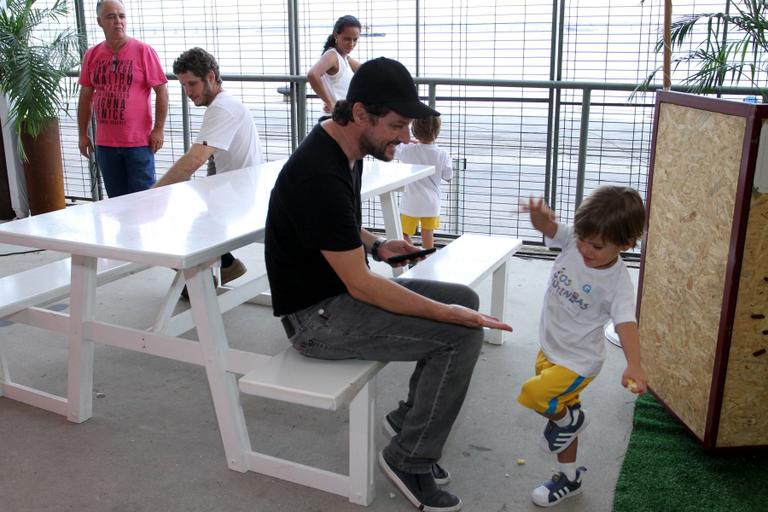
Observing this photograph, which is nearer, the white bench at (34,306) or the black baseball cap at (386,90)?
the black baseball cap at (386,90)

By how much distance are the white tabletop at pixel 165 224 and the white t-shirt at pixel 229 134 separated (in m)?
0.25

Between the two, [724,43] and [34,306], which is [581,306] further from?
[34,306]

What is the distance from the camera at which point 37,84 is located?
555cm

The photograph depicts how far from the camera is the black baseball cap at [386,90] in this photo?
2.22 meters

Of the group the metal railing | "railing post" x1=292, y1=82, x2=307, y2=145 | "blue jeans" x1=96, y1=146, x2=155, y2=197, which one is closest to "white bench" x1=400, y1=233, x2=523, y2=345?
the metal railing

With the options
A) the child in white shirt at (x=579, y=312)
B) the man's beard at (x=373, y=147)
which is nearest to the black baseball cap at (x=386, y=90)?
the man's beard at (x=373, y=147)

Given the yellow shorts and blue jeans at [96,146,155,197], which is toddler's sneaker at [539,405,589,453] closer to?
the yellow shorts

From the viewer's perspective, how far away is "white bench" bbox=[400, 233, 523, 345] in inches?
124

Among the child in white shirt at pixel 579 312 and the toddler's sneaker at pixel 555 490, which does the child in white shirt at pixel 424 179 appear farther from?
the toddler's sneaker at pixel 555 490

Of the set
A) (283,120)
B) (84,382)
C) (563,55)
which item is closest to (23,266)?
(283,120)

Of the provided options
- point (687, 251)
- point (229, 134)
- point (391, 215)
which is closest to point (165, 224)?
point (229, 134)

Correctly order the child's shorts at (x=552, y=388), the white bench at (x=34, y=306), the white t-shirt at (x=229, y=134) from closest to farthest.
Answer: the child's shorts at (x=552, y=388) < the white bench at (x=34, y=306) < the white t-shirt at (x=229, y=134)

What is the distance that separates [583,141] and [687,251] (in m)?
2.19

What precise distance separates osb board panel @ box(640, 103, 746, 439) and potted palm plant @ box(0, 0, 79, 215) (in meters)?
4.51
